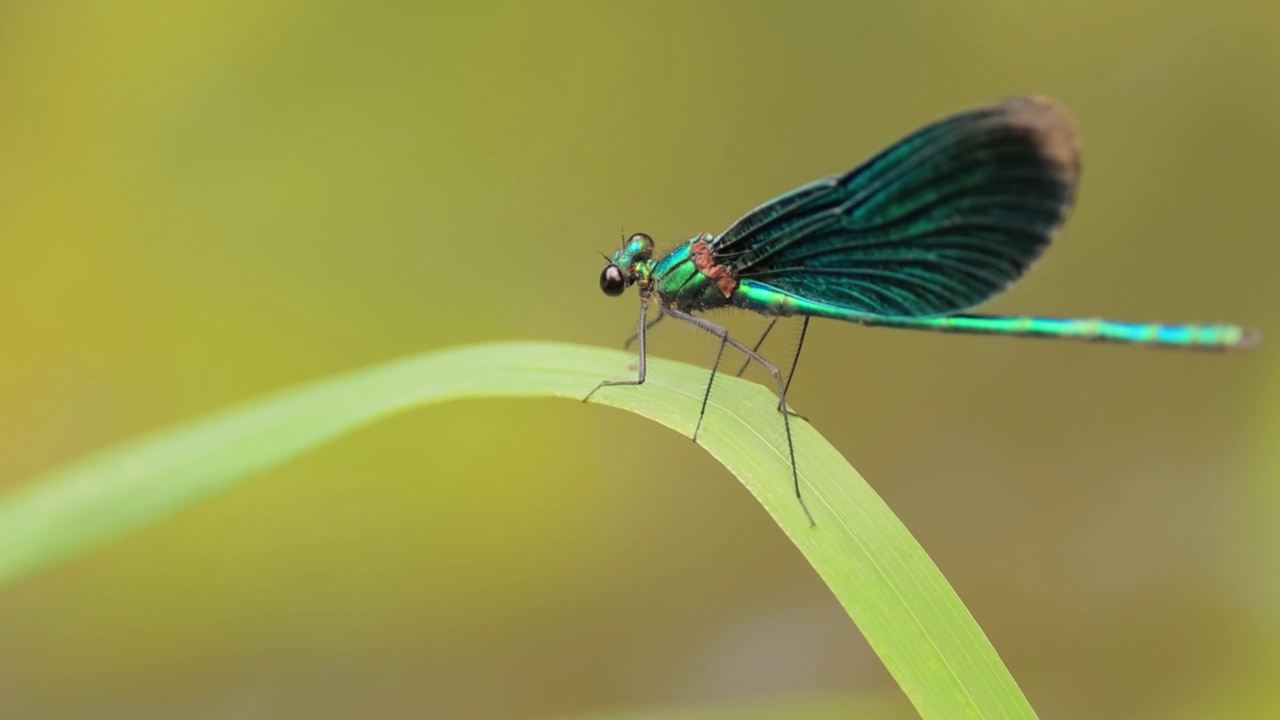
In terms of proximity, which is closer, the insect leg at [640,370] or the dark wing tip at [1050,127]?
the dark wing tip at [1050,127]

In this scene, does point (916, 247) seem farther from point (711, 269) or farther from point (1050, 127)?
point (711, 269)

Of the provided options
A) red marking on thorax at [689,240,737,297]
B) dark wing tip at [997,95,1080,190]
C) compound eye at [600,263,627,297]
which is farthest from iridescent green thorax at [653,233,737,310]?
dark wing tip at [997,95,1080,190]

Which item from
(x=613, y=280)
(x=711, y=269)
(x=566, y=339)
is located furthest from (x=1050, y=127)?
(x=566, y=339)

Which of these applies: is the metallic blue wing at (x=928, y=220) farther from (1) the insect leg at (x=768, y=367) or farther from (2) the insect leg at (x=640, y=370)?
(2) the insect leg at (x=640, y=370)

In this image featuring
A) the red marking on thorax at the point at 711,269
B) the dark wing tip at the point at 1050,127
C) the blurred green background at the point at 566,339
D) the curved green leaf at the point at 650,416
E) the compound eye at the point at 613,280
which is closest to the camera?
the curved green leaf at the point at 650,416

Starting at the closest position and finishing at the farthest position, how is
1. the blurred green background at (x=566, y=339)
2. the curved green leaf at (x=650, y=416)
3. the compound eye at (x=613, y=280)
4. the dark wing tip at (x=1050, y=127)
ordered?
1. the curved green leaf at (x=650, y=416)
2. the dark wing tip at (x=1050, y=127)
3. the compound eye at (x=613, y=280)
4. the blurred green background at (x=566, y=339)

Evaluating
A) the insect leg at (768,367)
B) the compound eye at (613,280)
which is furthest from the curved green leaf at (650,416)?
the compound eye at (613,280)

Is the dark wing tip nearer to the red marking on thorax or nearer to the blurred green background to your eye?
the red marking on thorax
